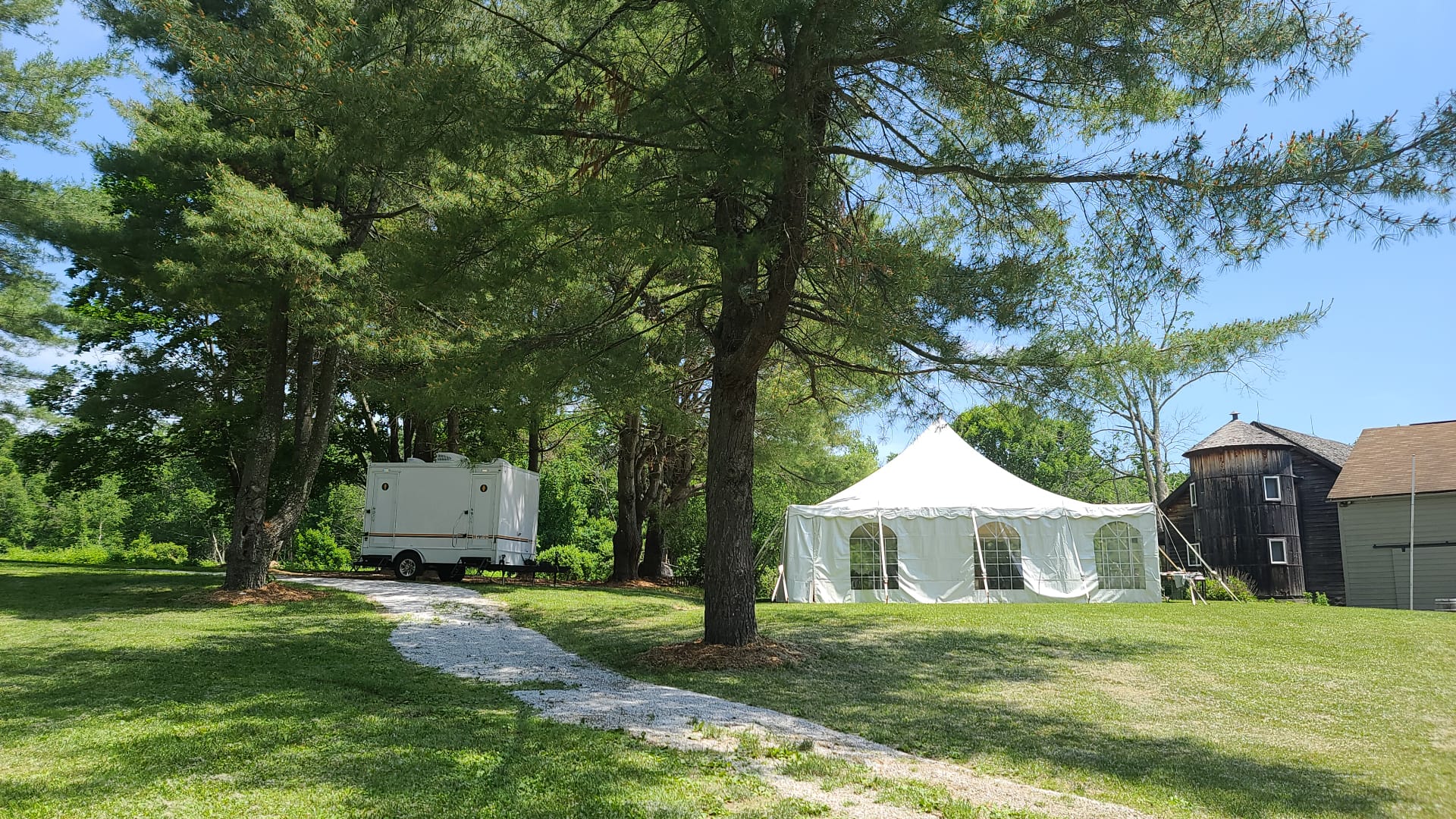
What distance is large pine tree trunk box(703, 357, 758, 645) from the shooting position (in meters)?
8.66

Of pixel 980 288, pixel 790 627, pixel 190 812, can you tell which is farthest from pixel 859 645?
pixel 190 812

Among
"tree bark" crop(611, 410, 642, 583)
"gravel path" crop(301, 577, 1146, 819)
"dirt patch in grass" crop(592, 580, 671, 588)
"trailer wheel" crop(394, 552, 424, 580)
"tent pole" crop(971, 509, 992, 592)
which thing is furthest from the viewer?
"tree bark" crop(611, 410, 642, 583)

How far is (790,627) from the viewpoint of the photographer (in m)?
11.3

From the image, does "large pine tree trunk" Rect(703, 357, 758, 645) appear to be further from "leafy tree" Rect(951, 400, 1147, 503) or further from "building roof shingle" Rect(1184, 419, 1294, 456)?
"leafy tree" Rect(951, 400, 1147, 503)

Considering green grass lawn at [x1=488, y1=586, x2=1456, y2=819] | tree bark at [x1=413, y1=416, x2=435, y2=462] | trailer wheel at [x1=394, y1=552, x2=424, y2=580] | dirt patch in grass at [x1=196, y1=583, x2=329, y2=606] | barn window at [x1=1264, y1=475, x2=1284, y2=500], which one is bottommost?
green grass lawn at [x1=488, y1=586, x2=1456, y2=819]

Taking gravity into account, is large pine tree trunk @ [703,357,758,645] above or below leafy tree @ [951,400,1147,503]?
below

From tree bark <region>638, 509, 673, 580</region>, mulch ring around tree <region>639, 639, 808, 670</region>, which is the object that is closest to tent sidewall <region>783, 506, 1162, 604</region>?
tree bark <region>638, 509, 673, 580</region>

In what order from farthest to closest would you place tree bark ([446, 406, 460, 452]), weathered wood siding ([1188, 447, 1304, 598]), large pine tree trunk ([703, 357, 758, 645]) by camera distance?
weathered wood siding ([1188, 447, 1304, 598]) → tree bark ([446, 406, 460, 452]) → large pine tree trunk ([703, 357, 758, 645])

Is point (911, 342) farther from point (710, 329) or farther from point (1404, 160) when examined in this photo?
point (1404, 160)

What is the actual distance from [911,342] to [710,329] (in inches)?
88.9

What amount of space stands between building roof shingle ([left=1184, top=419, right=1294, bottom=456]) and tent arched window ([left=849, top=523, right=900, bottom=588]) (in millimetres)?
13288

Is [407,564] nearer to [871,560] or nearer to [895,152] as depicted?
[871,560]

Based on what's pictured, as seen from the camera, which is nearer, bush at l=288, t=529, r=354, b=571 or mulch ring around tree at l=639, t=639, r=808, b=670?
mulch ring around tree at l=639, t=639, r=808, b=670

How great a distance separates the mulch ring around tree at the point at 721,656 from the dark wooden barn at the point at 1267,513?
17940mm
